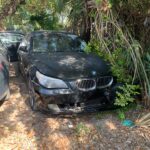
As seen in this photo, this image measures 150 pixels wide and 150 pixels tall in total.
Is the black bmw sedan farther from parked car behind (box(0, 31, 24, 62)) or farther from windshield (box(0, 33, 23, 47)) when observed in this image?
windshield (box(0, 33, 23, 47))

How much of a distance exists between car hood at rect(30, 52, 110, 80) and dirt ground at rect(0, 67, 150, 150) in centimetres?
82

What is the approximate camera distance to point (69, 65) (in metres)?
5.44

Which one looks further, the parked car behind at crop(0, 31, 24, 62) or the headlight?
the parked car behind at crop(0, 31, 24, 62)

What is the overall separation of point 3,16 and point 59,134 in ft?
22.6

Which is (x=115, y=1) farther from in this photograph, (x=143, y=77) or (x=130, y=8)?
(x=143, y=77)

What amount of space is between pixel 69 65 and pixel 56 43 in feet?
4.28

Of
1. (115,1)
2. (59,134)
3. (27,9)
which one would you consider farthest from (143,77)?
(27,9)

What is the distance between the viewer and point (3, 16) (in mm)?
10266

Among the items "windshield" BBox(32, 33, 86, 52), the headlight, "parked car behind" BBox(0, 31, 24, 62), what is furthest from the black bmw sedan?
"parked car behind" BBox(0, 31, 24, 62)

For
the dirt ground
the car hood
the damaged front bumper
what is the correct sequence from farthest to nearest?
1. the car hood
2. the damaged front bumper
3. the dirt ground

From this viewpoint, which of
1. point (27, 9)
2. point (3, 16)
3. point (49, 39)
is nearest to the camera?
point (49, 39)

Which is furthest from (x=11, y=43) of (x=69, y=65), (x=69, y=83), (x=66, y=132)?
(x=66, y=132)

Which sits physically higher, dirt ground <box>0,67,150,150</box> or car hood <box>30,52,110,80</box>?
car hood <box>30,52,110,80</box>

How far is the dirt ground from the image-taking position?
4.30 meters
